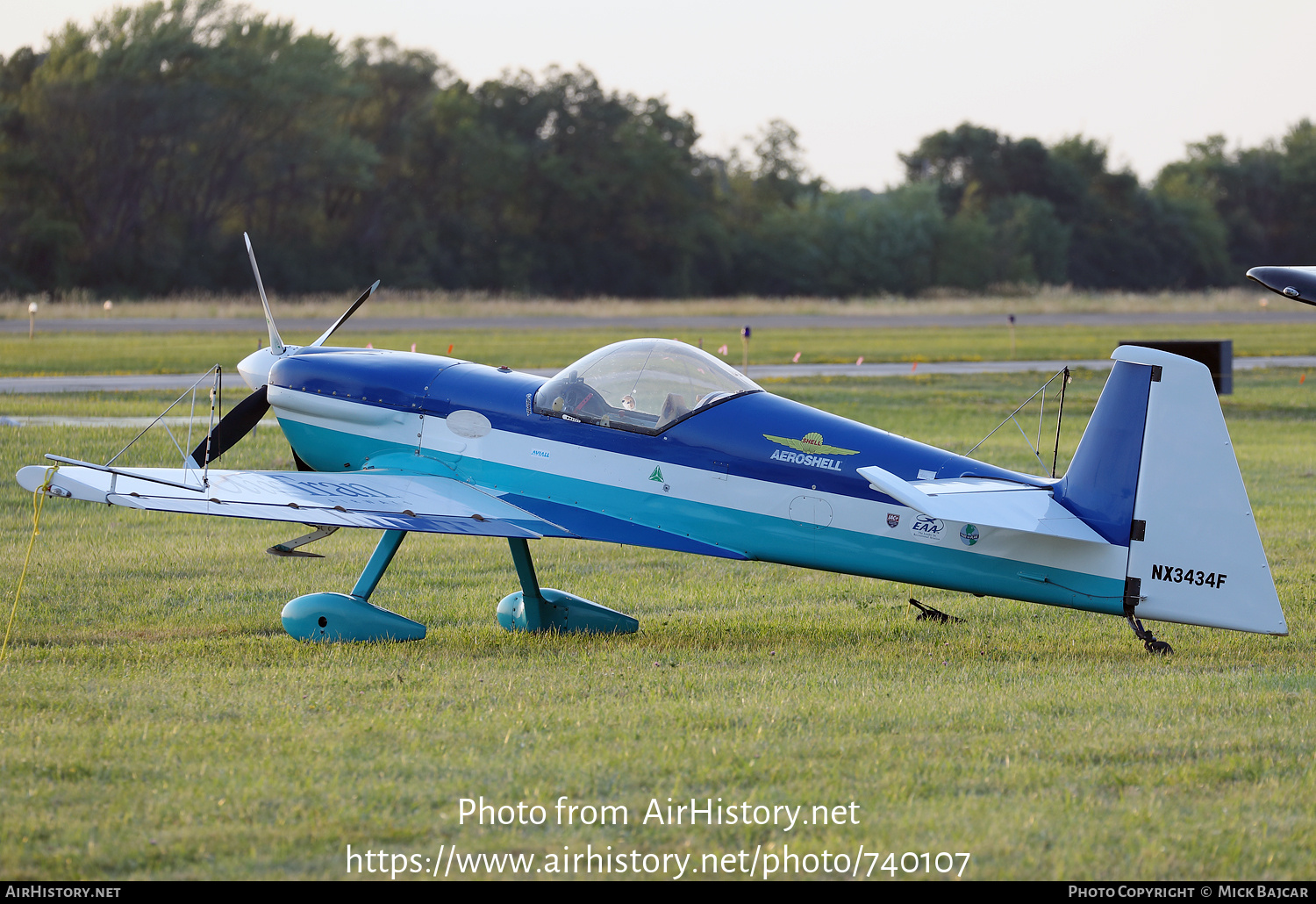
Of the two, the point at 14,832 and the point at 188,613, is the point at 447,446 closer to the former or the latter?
the point at 188,613

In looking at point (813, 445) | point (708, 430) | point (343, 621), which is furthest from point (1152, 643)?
point (343, 621)

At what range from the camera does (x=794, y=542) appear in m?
7.64

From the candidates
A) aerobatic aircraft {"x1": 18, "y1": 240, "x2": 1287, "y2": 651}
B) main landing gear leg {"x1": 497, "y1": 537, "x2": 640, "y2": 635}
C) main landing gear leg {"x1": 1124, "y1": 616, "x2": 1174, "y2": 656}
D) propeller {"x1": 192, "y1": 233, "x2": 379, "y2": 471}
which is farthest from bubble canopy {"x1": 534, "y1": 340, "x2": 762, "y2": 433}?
main landing gear leg {"x1": 1124, "y1": 616, "x2": 1174, "y2": 656}

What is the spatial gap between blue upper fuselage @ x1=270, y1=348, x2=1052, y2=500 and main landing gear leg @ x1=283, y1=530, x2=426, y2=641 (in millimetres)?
1188

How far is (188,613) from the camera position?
8.77m

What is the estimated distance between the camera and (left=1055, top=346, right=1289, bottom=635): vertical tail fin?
6.80m

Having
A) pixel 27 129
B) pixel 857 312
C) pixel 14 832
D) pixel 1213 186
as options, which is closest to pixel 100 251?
pixel 27 129

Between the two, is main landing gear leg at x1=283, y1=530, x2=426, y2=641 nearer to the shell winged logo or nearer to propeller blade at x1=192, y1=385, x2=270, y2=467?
propeller blade at x1=192, y1=385, x2=270, y2=467

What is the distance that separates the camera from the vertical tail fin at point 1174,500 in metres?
6.80

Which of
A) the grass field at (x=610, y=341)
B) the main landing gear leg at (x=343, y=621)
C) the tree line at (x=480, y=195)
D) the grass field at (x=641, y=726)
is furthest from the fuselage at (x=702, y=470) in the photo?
the tree line at (x=480, y=195)

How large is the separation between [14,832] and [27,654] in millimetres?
3212

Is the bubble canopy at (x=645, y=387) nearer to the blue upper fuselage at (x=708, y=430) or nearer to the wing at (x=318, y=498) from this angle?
the blue upper fuselage at (x=708, y=430)

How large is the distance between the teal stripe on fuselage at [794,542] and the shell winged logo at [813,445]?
1.49 ft

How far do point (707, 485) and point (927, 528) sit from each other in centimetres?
141
